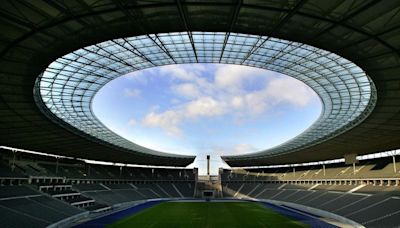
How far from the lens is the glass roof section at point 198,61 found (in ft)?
83.1

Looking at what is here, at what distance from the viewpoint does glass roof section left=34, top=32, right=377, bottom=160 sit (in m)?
25.3

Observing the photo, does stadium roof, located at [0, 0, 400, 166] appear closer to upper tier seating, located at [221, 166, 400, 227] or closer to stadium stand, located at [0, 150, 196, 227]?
stadium stand, located at [0, 150, 196, 227]

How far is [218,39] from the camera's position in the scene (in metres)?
25.5

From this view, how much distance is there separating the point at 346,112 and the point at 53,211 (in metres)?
39.5

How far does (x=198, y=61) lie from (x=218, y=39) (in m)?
6.59

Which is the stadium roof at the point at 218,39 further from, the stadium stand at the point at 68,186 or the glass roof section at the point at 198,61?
the stadium stand at the point at 68,186

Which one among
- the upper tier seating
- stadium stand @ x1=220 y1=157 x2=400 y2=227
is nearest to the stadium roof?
the upper tier seating

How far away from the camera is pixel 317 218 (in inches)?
1961

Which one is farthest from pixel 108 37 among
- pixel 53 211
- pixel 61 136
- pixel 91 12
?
pixel 53 211

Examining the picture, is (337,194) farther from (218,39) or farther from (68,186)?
(68,186)

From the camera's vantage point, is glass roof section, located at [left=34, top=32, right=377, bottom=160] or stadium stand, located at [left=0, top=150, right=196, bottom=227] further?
stadium stand, located at [left=0, top=150, right=196, bottom=227]

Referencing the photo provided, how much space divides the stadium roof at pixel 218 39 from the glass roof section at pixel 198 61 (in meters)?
0.11

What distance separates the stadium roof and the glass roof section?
11 centimetres

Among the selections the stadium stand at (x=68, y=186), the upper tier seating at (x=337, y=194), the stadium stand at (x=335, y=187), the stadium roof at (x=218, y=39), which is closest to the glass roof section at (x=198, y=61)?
the stadium roof at (x=218, y=39)
